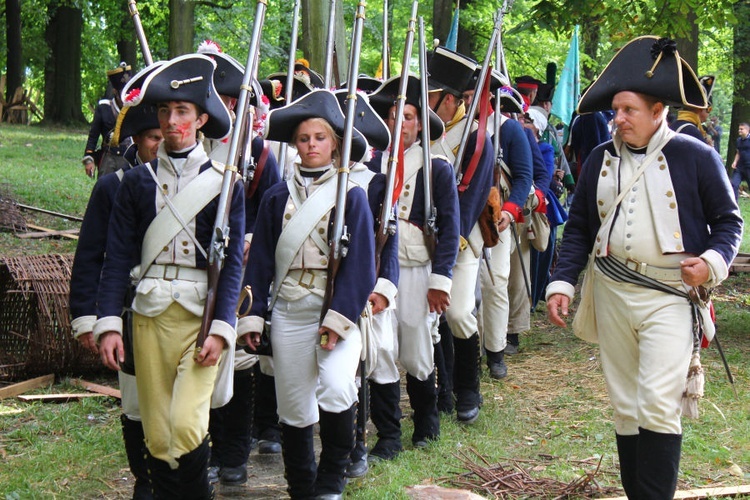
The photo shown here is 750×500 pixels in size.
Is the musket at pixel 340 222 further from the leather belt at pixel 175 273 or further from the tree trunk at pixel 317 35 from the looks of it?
the tree trunk at pixel 317 35

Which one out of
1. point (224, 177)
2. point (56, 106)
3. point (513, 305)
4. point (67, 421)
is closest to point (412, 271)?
point (224, 177)

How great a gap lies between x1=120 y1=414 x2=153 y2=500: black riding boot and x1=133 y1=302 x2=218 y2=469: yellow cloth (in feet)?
0.99

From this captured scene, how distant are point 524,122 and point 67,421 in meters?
4.75

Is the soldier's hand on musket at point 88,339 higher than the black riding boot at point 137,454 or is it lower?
higher

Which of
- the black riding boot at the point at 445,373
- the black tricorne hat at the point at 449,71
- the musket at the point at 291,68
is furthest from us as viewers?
the black riding boot at the point at 445,373

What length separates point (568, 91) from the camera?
1167 cm

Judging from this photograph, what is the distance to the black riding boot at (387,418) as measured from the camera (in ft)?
20.0

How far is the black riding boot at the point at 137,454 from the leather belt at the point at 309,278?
0.98m

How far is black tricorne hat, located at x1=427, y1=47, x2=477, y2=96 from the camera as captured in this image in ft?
22.5

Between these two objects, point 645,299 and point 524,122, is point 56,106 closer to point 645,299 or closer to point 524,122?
point 524,122

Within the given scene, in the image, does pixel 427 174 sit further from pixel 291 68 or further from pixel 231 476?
pixel 231 476

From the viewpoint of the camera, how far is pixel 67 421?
6703mm

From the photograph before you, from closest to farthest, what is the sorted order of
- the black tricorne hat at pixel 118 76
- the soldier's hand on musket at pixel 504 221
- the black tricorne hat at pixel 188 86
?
1. the black tricorne hat at pixel 188 86
2. the soldier's hand on musket at pixel 504 221
3. the black tricorne hat at pixel 118 76

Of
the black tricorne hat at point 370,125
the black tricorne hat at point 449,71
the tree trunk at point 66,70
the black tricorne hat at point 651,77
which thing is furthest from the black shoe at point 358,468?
the tree trunk at point 66,70
